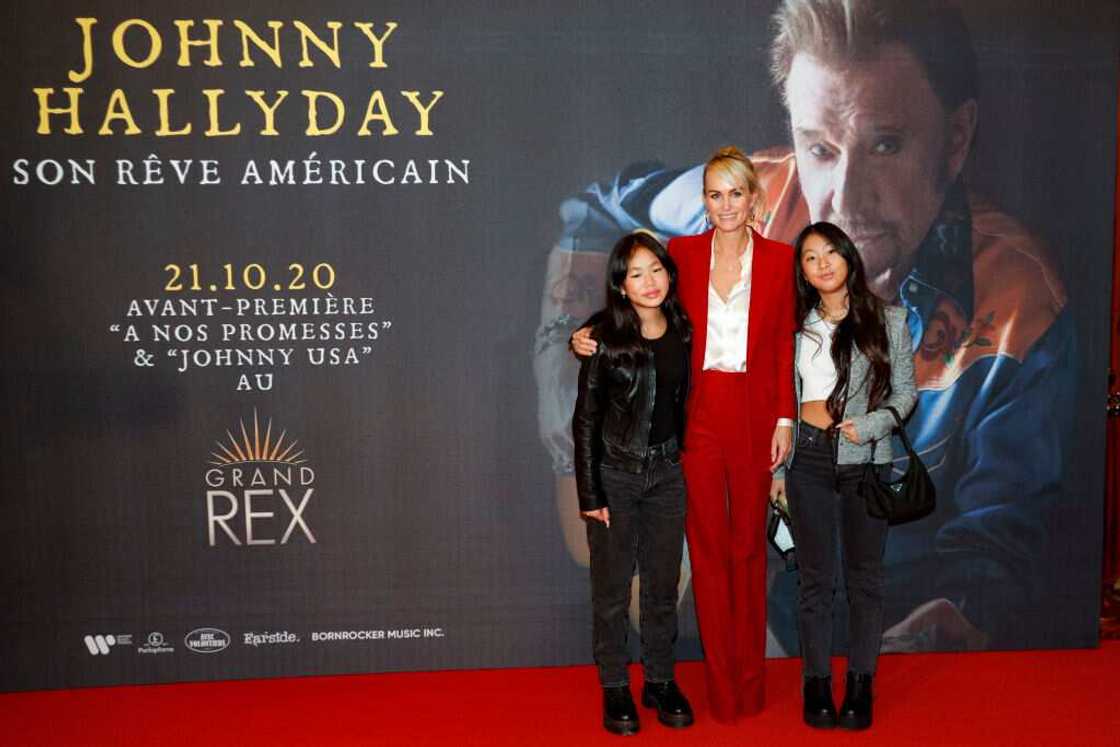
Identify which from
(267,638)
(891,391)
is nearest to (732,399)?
(891,391)

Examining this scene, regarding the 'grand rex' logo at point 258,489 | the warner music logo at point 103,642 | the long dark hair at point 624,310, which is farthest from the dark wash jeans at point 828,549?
the warner music logo at point 103,642

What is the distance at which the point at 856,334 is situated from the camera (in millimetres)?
3174

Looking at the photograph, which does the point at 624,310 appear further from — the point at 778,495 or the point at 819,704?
the point at 819,704

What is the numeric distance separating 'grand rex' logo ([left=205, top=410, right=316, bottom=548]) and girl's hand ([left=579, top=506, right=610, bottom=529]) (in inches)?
42.6

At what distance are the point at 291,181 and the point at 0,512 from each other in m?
1.50

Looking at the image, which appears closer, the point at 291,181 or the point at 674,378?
the point at 674,378

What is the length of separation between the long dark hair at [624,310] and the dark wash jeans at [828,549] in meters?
0.55

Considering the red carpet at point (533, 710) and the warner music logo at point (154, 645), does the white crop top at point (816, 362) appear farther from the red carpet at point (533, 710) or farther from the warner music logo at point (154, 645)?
the warner music logo at point (154, 645)

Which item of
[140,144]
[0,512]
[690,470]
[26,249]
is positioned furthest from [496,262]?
[0,512]

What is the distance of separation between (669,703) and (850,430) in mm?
1026

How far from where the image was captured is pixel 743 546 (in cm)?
329

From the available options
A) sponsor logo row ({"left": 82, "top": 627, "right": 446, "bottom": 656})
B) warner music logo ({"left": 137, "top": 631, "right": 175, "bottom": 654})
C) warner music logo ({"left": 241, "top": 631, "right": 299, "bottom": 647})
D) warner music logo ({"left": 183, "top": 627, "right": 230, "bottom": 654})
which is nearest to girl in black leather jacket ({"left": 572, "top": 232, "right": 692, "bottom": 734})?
sponsor logo row ({"left": 82, "top": 627, "right": 446, "bottom": 656})

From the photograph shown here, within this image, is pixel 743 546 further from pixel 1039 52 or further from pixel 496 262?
pixel 1039 52

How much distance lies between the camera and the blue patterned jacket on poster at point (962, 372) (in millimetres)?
3732
